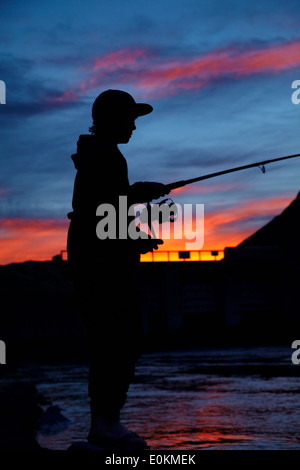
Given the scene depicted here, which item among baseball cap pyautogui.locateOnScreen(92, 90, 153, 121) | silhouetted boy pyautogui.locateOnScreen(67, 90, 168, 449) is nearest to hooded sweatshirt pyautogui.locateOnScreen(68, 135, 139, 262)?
silhouetted boy pyautogui.locateOnScreen(67, 90, 168, 449)

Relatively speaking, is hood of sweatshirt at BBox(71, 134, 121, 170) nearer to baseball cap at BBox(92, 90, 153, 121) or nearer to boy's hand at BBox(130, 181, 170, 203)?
baseball cap at BBox(92, 90, 153, 121)

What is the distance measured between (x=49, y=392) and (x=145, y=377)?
11.6 metres

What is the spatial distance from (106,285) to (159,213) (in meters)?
0.75

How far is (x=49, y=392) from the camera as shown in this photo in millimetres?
48094

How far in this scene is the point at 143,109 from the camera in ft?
18.3

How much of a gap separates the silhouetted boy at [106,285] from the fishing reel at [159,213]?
210mm

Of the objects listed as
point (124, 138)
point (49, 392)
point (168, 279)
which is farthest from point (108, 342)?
point (168, 279)

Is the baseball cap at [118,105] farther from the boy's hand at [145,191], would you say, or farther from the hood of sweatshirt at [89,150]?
the boy's hand at [145,191]

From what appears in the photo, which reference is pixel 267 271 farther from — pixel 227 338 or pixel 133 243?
pixel 133 243

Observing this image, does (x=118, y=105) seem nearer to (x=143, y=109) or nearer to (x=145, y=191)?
(x=143, y=109)

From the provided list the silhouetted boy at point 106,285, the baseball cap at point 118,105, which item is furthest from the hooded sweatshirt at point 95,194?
the baseball cap at point 118,105

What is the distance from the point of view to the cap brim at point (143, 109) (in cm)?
555

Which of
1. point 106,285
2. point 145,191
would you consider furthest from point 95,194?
point 106,285
